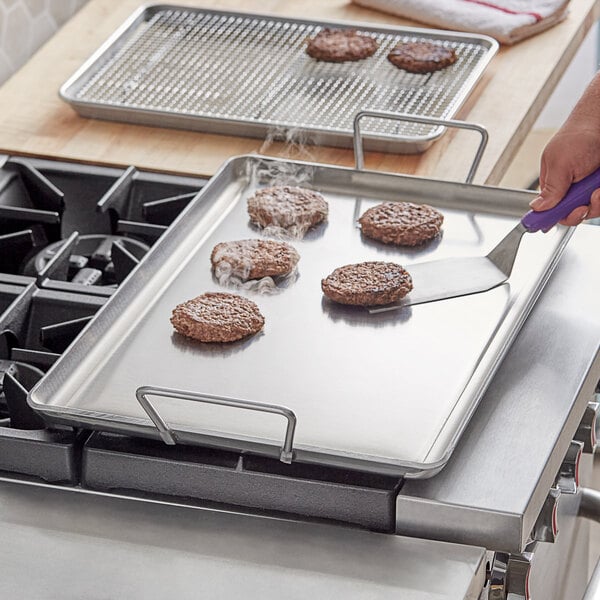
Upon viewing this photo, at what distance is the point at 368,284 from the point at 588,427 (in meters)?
0.27

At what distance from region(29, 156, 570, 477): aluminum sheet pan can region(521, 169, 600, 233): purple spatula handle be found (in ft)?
0.15

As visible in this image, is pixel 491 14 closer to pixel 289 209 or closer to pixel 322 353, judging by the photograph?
pixel 289 209

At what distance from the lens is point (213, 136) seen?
1624mm

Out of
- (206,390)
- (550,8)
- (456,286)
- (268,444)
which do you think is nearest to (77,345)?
(206,390)

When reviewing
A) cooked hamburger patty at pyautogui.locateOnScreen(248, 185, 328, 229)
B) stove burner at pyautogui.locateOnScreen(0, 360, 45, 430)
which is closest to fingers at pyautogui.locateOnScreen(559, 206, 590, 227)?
cooked hamburger patty at pyautogui.locateOnScreen(248, 185, 328, 229)

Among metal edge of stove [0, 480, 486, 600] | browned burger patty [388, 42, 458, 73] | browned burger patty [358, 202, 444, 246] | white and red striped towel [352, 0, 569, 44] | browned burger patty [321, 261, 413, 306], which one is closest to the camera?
metal edge of stove [0, 480, 486, 600]

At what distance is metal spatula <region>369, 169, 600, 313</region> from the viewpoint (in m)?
1.17

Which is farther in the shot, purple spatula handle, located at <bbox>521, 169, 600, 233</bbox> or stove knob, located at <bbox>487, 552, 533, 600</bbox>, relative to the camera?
purple spatula handle, located at <bbox>521, 169, 600, 233</bbox>

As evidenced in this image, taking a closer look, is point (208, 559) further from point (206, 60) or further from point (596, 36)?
point (596, 36)

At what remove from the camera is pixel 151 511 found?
3.14 ft

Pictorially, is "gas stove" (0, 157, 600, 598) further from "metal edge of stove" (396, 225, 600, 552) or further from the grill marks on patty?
the grill marks on patty

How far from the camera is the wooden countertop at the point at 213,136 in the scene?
1556 millimetres

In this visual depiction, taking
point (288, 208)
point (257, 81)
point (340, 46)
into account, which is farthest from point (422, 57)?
point (288, 208)

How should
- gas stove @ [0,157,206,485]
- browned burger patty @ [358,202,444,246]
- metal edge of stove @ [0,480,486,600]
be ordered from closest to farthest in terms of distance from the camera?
metal edge of stove @ [0,480,486,600] → gas stove @ [0,157,206,485] → browned burger patty @ [358,202,444,246]
